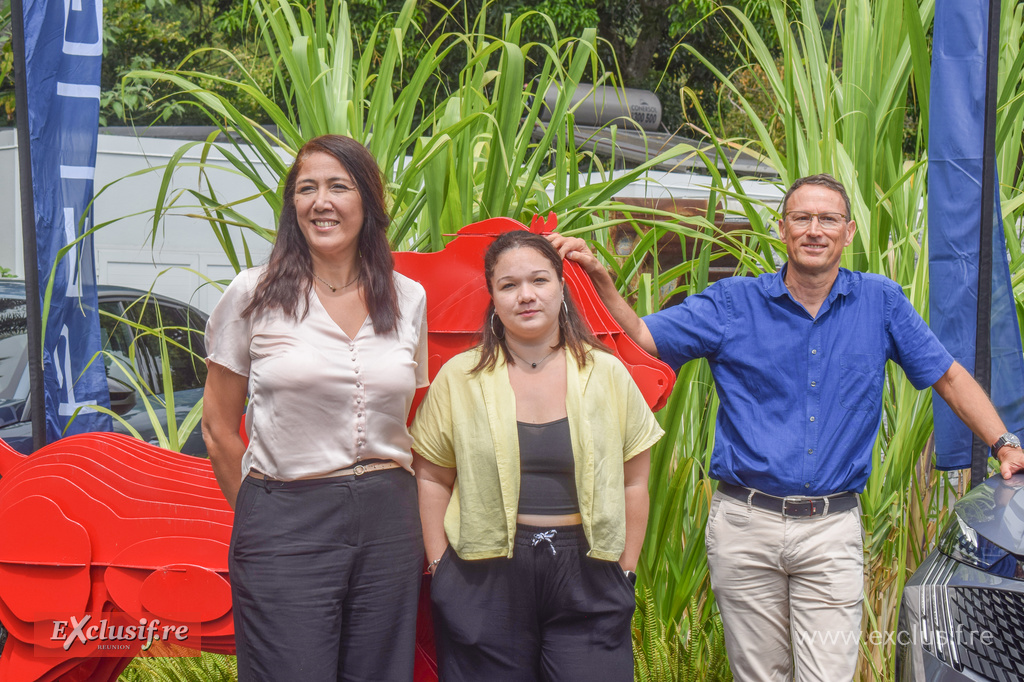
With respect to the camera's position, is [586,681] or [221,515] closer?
[586,681]

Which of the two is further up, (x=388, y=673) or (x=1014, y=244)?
(x=1014, y=244)

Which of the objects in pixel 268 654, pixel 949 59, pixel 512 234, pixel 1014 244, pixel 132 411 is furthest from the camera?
pixel 132 411

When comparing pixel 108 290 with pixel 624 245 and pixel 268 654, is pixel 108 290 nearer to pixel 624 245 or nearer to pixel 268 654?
pixel 624 245

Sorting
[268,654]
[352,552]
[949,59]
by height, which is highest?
[949,59]

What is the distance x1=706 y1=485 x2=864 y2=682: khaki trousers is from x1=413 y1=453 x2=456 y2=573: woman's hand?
2.33ft

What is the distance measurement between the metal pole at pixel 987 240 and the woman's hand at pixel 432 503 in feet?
4.42

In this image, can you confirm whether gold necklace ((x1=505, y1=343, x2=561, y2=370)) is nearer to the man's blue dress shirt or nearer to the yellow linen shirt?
the yellow linen shirt

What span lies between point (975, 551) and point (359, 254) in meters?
1.41

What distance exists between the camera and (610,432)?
170 cm

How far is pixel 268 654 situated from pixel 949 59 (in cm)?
209

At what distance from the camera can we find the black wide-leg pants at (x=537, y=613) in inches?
65.4

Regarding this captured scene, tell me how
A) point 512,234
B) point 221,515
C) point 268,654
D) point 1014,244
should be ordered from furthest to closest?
point 1014,244 → point 221,515 → point 512,234 → point 268,654

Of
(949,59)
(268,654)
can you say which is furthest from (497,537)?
(949,59)

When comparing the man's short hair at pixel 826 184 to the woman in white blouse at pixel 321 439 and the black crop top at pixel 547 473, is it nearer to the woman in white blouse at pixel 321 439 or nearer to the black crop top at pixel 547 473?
the black crop top at pixel 547 473
